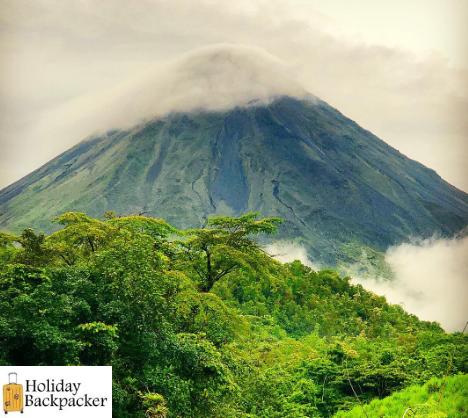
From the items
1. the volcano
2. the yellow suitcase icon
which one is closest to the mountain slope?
the volcano

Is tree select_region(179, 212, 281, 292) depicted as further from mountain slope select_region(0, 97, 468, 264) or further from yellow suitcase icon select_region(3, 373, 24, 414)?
mountain slope select_region(0, 97, 468, 264)

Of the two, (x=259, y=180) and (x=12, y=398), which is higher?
(x=259, y=180)

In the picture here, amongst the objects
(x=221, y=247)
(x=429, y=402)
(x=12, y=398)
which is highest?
(x=221, y=247)

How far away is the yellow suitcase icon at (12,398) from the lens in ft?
16.6

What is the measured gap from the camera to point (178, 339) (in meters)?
5.57

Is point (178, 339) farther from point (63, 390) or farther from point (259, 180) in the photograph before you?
point (259, 180)

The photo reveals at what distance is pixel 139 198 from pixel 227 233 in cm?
5346

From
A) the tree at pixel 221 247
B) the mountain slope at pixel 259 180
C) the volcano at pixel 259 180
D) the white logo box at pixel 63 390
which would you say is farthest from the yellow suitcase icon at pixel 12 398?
the mountain slope at pixel 259 180

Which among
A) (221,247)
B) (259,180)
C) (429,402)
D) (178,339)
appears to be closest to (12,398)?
(178,339)

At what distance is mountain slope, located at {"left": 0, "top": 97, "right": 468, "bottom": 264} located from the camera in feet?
203

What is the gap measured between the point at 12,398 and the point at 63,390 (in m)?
0.63

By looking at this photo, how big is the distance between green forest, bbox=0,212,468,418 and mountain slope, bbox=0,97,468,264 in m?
48.2

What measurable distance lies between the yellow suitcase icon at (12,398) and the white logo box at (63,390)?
0.01 m

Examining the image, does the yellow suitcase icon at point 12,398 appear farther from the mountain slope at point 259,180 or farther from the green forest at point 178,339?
the mountain slope at point 259,180
